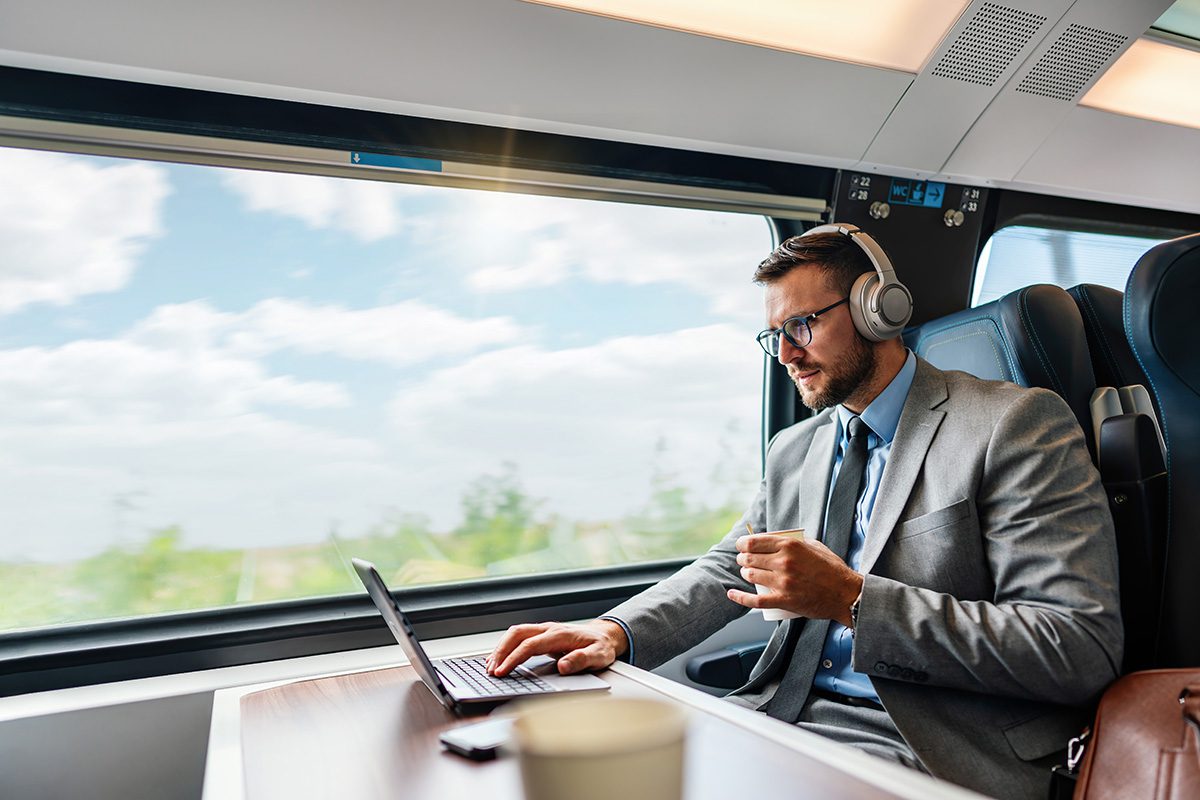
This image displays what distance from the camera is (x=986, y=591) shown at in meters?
1.73

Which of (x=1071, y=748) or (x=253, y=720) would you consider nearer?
(x=253, y=720)

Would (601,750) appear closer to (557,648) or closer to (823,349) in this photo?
(557,648)

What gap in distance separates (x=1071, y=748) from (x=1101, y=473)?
0.61 meters

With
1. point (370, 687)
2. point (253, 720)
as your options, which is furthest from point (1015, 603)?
point (253, 720)

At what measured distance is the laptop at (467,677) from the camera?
52.6 inches

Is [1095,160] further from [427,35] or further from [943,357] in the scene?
[427,35]

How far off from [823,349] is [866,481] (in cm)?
32

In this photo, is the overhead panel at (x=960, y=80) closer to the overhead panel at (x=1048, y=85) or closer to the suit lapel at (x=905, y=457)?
the overhead panel at (x=1048, y=85)

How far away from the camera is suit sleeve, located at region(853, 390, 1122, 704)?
1.52 m

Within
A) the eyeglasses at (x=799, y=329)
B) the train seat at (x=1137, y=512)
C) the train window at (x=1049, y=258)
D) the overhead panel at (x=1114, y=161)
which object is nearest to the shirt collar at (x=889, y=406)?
the eyeglasses at (x=799, y=329)

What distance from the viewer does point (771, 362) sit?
286 centimetres

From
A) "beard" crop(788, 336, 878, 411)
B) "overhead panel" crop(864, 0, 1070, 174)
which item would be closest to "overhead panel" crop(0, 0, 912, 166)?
"overhead panel" crop(864, 0, 1070, 174)

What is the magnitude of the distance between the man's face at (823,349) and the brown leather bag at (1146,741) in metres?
0.81

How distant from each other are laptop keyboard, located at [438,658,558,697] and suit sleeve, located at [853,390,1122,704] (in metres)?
0.60
